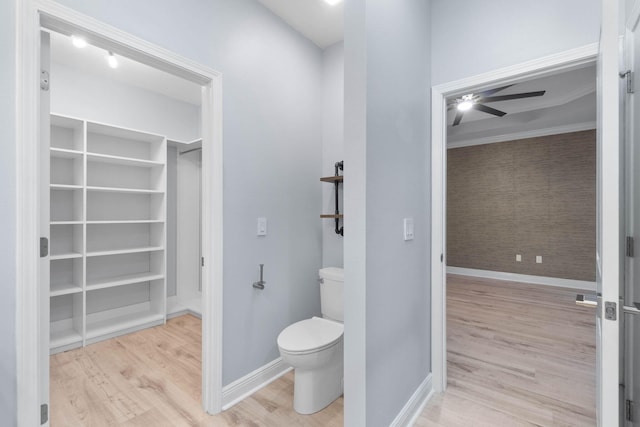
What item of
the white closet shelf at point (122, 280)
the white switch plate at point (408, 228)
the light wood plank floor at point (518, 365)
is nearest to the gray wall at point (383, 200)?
the white switch plate at point (408, 228)

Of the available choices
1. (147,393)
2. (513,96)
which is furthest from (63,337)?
(513,96)

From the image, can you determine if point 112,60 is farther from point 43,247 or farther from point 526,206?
point 526,206

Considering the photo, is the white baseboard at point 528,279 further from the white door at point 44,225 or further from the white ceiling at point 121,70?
the white door at point 44,225

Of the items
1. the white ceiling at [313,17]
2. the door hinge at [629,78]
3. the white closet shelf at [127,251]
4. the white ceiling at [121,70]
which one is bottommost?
the white closet shelf at [127,251]

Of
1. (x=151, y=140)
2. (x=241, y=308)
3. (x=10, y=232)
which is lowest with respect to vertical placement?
(x=241, y=308)

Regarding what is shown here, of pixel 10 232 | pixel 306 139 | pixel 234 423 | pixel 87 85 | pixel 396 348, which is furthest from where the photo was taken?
pixel 87 85

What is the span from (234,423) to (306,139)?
2.13 metres

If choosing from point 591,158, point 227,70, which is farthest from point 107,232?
point 591,158

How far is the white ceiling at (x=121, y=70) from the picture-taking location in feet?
8.55

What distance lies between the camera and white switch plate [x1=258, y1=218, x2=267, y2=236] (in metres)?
2.14

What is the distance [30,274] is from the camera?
3.90 feet

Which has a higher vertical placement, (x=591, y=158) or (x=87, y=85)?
(x=87, y=85)

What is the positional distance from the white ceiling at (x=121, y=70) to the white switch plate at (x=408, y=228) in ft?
8.95

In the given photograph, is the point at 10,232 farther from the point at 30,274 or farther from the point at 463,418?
the point at 463,418
